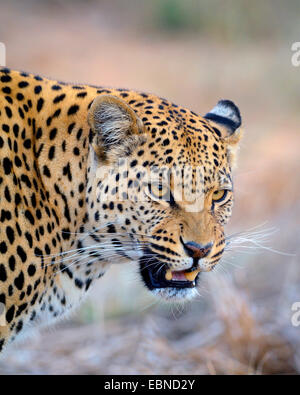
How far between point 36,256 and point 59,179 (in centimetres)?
57

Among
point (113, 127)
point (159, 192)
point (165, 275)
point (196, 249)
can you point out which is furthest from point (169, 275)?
point (113, 127)

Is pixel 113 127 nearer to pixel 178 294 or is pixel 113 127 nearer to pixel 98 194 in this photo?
pixel 98 194

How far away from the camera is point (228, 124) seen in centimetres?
595

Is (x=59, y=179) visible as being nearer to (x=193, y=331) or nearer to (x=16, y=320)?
(x=16, y=320)

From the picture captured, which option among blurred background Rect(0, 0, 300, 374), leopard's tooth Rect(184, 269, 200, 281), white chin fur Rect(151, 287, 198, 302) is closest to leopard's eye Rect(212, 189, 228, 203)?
blurred background Rect(0, 0, 300, 374)

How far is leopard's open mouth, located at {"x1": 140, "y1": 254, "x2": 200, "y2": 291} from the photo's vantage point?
17.6ft

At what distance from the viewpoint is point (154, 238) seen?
5184 mm

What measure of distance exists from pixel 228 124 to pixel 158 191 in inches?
43.2

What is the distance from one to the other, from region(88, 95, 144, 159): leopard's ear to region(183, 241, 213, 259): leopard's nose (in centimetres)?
78

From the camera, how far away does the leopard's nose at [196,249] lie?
5.07 metres

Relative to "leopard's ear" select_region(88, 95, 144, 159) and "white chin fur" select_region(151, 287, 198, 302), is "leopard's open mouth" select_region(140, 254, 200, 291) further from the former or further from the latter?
"leopard's ear" select_region(88, 95, 144, 159)

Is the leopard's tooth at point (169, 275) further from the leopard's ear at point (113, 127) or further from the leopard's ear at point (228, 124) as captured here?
the leopard's ear at point (228, 124)
